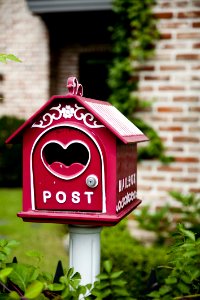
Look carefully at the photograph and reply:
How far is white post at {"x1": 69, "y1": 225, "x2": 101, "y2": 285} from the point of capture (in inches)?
63.8

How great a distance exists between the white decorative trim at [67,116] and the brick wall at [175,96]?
91.8 inches

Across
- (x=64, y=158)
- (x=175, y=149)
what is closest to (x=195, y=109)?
(x=175, y=149)

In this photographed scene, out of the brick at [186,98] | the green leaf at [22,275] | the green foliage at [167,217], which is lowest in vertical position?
the green foliage at [167,217]

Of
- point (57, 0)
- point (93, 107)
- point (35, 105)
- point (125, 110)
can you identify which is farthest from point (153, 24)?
point (35, 105)

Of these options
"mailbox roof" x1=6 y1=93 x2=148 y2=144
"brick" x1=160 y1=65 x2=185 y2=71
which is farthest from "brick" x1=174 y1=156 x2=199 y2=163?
"mailbox roof" x1=6 y1=93 x2=148 y2=144

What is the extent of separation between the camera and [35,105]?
9.09 metres

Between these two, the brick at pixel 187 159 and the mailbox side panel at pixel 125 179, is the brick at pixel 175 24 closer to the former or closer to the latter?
the brick at pixel 187 159

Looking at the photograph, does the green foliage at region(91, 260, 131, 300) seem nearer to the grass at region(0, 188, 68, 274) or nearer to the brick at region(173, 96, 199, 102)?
the brick at region(173, 96, 199, 102)

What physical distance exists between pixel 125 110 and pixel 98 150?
7.69 ft

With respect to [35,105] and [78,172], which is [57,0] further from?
[78,172]

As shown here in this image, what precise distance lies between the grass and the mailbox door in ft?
9.09

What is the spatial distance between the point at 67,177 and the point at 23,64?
25.2 ft

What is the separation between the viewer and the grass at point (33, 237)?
4.73 m

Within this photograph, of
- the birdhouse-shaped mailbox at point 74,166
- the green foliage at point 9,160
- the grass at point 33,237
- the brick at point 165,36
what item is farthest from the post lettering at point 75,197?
the green foliage at point 9,160
